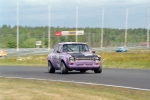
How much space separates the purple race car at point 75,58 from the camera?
23.5m

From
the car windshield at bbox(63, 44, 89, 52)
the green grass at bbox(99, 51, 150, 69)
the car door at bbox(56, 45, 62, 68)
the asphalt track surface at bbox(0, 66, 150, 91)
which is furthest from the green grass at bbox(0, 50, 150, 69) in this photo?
the asphalt track surface at bbox(0, 66, 150, 91)

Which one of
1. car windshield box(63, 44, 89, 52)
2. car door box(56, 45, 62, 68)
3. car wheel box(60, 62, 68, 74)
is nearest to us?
car wheel box(60, 62, 68, 74)

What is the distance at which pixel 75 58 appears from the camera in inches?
925

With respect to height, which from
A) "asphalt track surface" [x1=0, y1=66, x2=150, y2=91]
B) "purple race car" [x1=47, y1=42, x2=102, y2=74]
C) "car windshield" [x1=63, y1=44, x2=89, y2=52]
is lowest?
"asphalt track surface" [x1=0, y1=66, x2=150, y2=91]

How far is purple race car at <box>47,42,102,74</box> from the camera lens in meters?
23.5

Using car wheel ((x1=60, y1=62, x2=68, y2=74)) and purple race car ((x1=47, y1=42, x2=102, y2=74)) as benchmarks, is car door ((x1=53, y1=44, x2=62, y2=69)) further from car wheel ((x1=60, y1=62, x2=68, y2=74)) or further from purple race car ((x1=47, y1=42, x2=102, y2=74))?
car wheel ((x1=60, y1=62, x2=68, y2=74))

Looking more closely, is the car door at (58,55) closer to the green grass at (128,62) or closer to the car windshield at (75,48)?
the car windshield at (75,48)

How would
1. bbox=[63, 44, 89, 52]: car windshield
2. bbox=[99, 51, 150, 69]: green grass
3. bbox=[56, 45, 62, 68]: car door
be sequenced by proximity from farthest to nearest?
bbox=[99, 51, 150, 69]: green grass
bbox=[63, 44, 89, 52]: car windshield
bbox=[56, 45, 62, 68]: car door

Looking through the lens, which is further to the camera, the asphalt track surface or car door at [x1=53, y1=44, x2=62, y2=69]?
car door at [x1=53, y1=44, x2=62, y2=69]

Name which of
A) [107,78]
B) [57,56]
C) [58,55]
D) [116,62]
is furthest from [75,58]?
[116,62]

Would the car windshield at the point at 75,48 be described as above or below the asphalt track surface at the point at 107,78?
above

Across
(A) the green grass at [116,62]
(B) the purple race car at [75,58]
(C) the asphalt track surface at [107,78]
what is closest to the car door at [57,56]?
(B) the purple race car at [75,58]

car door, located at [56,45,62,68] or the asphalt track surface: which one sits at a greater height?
car door, located at [56,45,62,68]

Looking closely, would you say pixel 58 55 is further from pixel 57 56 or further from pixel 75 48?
pixel 75 48
